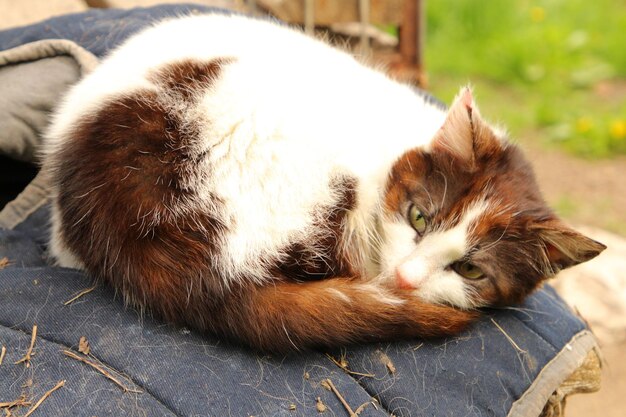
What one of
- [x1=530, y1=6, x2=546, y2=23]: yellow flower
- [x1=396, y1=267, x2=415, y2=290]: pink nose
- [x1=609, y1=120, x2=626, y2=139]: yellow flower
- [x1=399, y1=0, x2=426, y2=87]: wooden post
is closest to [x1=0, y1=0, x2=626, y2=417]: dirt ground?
[x1=609, y1=120, x2=626, y2=139]: yellow flower

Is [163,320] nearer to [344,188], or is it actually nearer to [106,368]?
[106,368]

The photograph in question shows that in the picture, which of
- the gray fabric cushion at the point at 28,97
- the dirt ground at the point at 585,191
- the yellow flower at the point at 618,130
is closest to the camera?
the gray fabric cushion at the point at 28,97

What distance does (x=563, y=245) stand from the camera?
5.50 ft

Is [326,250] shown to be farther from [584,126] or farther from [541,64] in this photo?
[541,64]

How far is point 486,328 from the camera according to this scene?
1753 millimetres

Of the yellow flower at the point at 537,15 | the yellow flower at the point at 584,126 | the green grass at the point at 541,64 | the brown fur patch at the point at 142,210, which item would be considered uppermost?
the brown fur patch at the point at 142,210

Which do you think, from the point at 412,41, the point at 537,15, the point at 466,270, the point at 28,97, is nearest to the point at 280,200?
the point at 466,270

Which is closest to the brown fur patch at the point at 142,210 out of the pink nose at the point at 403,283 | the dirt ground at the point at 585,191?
the pink nose at the point at 403,283

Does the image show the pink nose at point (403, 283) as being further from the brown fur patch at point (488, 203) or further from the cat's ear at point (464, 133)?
the cat's ear at point (464, 133)

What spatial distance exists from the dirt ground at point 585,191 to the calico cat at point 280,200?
1.46 m

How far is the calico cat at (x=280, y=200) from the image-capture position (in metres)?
1.50

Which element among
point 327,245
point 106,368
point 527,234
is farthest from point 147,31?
point 527,234

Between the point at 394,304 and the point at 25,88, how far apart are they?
133cm

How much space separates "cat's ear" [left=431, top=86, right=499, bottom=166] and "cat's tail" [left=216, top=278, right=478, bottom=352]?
0.45 meters
